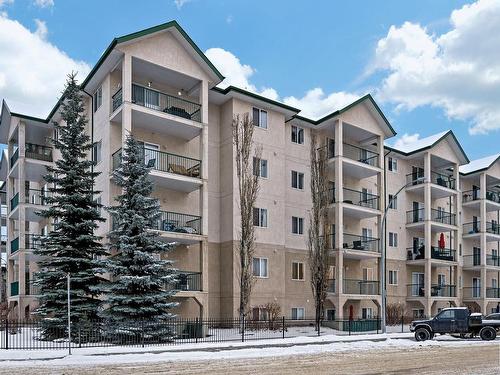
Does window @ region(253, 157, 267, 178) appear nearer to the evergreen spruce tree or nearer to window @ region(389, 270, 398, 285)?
the evergreen spruce tree

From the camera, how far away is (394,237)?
4625 centimetres

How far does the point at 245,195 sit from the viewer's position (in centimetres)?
3216

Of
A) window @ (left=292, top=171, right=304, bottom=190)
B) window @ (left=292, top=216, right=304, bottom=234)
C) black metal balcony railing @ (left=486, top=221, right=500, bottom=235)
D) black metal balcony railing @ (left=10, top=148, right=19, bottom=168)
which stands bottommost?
black metal balcony railing @ (left=486, top=221, right=500, bottom=235)

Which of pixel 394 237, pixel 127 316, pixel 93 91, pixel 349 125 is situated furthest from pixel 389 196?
pixel 127 316

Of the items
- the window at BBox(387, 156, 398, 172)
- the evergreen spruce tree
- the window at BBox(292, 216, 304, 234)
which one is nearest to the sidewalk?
the evergreen spruce tree

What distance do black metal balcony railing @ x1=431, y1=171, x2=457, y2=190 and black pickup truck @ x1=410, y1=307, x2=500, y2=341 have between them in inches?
881

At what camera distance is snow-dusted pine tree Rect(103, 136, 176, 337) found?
2330cm

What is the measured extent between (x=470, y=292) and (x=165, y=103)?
36.5 metres

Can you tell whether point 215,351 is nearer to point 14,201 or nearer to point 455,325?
point 455,325

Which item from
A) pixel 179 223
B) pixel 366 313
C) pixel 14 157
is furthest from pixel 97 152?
pixel 366 313

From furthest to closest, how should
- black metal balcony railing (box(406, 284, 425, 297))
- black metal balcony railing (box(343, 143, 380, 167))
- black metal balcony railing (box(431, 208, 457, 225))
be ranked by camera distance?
black metal balcony railing (box(431, 208, 457, 225)), black metal balcony railing (box(406, 284, 425, 297)), black metal balcony railing (box(343, 143, 380, 167))

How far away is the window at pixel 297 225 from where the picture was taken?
38.1m

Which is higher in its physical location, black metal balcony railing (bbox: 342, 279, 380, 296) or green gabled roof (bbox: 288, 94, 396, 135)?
green gabled roof (bbox: 288, 94, 396, 135)

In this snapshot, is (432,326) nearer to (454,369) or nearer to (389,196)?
(454,369)
